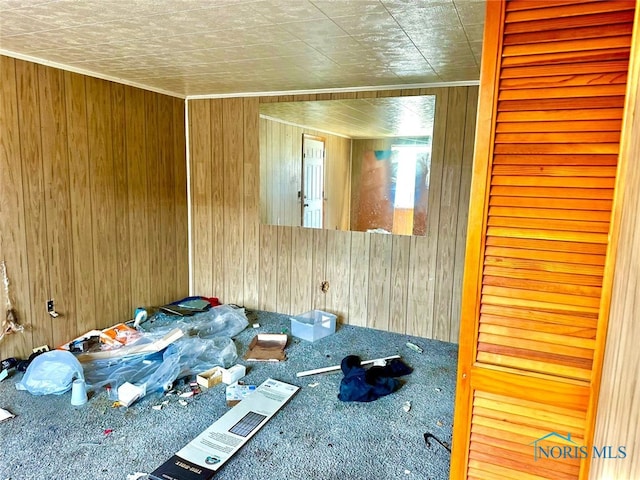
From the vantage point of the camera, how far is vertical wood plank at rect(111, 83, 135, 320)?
3309mm

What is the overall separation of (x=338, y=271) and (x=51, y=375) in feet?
7.20

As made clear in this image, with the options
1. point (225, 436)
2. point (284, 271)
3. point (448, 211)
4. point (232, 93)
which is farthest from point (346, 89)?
→ point (225, 436)

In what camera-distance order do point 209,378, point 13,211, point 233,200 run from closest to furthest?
1. point 209,378
2. point 13,211
3. point 233,200

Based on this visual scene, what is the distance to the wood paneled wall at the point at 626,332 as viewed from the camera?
2.69ft

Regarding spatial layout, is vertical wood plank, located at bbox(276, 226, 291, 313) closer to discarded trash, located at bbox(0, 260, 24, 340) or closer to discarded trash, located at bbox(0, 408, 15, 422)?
discarded trash, located at bbox(0, 260, 24, 340)

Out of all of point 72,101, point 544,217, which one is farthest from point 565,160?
point 72,101

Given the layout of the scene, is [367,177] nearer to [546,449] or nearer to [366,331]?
[366,331]

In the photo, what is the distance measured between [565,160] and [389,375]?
1.96 meters

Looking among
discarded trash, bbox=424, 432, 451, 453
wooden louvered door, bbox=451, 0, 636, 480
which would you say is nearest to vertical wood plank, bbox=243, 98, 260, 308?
discarded trash, bbox=424, 432, 451, 453

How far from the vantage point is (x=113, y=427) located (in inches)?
84.4

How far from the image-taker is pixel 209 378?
2.58 m

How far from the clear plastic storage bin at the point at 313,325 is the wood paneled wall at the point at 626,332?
7.75ft

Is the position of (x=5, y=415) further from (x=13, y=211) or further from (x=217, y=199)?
(x=217, y=199)

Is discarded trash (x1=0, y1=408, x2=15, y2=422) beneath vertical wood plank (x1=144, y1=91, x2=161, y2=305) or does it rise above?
beneath
